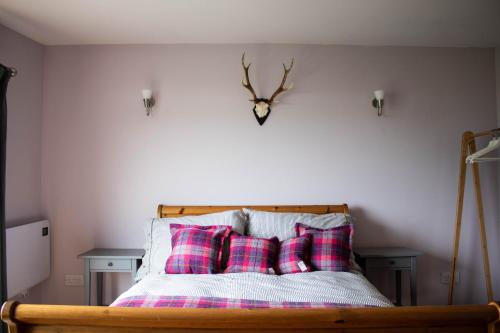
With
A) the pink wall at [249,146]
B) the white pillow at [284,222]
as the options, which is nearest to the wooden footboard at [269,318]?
the white pillow at [284,222]

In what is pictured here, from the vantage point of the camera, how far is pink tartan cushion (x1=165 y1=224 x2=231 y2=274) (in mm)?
2199

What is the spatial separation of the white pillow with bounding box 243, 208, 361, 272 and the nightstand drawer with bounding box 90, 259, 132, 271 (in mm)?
1072

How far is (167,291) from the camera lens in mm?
1796

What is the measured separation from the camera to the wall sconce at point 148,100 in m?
2.79

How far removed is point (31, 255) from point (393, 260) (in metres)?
3.08

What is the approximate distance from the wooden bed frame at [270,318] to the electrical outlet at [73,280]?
75.1 inches

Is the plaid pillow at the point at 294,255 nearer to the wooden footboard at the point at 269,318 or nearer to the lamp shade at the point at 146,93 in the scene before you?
the wooden footboard at the point at 269,318

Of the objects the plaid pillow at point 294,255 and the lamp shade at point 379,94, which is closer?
the plaid pillow at point 294,255

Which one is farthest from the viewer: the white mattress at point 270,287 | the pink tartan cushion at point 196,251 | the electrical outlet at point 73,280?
the electrical outlet at point 73,280

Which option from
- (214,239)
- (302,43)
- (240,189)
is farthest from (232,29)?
(214,239)

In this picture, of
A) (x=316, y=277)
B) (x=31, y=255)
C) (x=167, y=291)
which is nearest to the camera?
(x=167, y=291)

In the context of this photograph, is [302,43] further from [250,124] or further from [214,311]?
[214,311]

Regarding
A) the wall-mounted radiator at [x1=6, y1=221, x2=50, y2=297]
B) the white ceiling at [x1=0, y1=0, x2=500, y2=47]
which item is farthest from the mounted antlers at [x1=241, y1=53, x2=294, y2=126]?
the wall-mounted radiator at [x1=6, y1=221, x2=50, y2=297]

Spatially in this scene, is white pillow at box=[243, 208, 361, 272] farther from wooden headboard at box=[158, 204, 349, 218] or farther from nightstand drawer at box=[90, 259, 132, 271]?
nightstand drawer at box=[90, 259, 132, 271]
